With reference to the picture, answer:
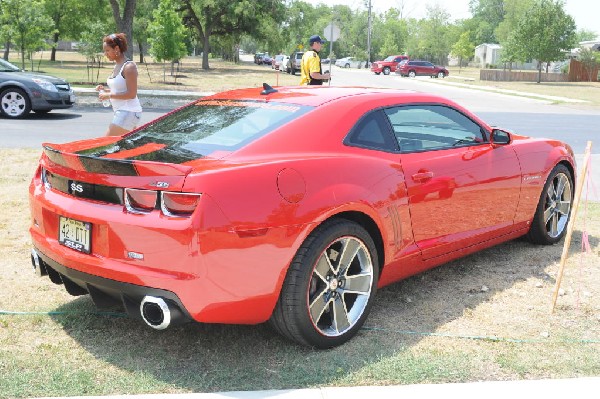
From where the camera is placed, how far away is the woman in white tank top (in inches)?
276

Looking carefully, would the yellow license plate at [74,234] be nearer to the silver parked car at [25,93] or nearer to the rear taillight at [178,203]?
the rear taillight at [178,203]

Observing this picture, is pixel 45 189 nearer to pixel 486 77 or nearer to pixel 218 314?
pixel 218 314

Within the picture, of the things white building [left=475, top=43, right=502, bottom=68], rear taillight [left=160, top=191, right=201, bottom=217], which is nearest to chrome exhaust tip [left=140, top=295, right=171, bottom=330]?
rear taillight [left=160, top=191, right=201, bottom=217]

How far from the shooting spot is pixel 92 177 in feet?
12.4

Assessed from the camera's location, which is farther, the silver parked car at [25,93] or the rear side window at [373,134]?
the silver parked car at [25,93]

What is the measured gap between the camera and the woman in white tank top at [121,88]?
702 centimetres

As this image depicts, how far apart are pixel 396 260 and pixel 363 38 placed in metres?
124

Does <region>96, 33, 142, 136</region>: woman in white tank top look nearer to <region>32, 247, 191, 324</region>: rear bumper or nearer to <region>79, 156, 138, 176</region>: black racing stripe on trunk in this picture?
<region>32, 247, 191, 324</region>: rear bumper

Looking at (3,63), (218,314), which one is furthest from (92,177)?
(3,63)

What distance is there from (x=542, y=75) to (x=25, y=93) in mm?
46593

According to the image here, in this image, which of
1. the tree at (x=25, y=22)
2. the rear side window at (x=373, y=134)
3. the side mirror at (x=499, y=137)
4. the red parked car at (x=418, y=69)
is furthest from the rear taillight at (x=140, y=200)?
the red parked car at (x=418, y=69)

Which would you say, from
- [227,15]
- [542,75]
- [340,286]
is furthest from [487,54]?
[340,286]

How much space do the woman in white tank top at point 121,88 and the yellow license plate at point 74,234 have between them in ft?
10.6

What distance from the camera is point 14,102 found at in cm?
1614
